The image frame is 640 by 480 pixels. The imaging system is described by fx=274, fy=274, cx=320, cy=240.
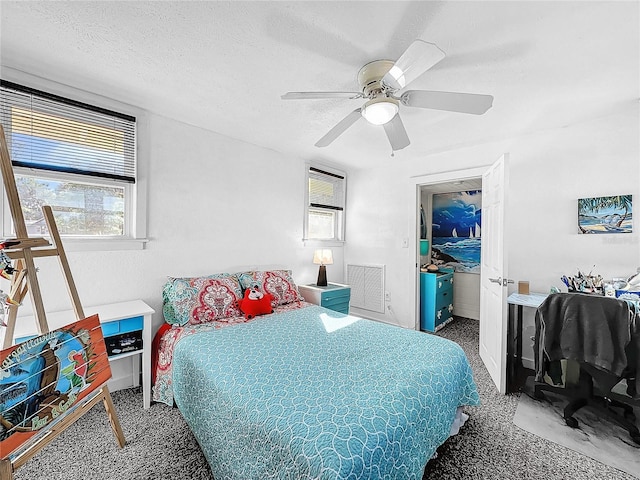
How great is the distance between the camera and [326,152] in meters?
3.61

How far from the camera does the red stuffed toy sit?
8.43 ft

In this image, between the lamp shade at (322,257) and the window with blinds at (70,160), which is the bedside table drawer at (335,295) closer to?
the lamp shade at (322,257)

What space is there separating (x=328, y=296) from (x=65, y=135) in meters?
2.89

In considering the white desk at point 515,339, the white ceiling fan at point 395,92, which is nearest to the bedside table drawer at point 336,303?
the white desk at point 515,339

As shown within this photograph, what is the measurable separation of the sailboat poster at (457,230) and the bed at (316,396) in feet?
9.82

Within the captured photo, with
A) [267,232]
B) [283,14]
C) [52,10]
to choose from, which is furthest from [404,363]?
[52,10]

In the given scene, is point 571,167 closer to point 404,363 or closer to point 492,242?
point 492,242

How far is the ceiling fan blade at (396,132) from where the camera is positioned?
6.61 feet

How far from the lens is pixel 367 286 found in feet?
14.2

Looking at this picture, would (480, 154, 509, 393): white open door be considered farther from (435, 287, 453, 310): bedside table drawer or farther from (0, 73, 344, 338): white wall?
(0, 73, 344, 338): white wall

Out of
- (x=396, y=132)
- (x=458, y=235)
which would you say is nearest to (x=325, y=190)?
(x=396, y=132)

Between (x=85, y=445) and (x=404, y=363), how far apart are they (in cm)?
203

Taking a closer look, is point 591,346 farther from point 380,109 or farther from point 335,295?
point 335,295

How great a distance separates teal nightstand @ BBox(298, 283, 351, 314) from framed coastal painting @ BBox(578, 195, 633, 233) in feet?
8.29
